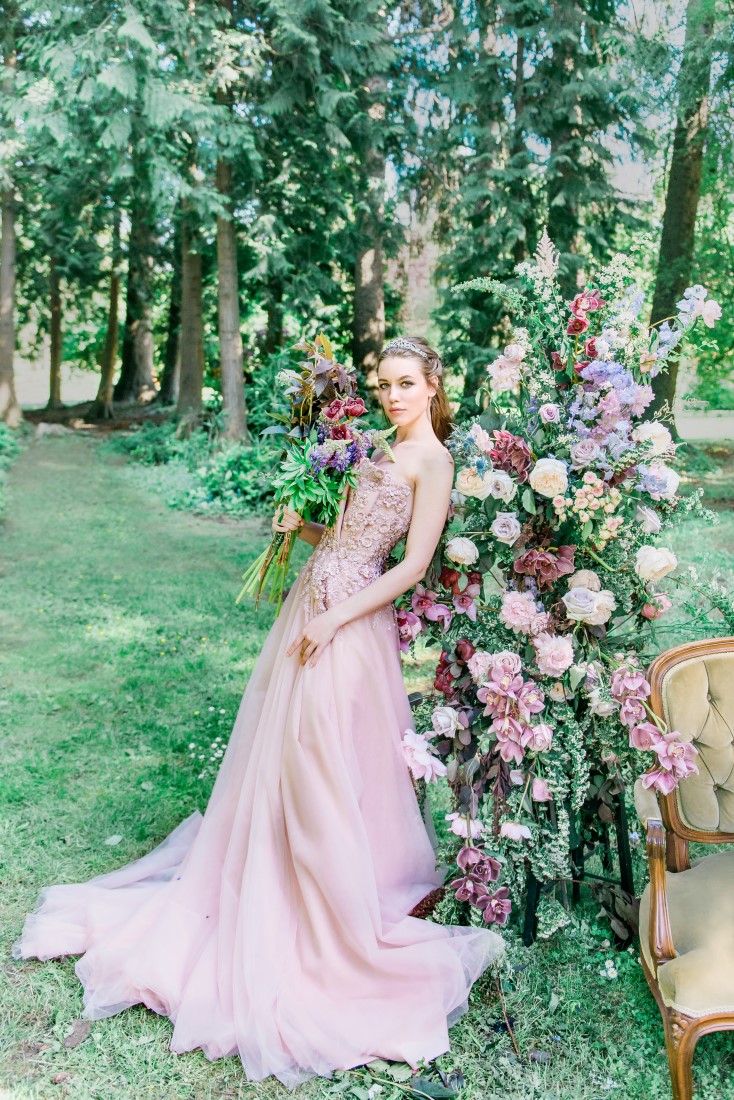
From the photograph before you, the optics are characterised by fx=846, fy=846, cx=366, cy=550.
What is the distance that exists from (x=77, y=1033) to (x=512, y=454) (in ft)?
7.61

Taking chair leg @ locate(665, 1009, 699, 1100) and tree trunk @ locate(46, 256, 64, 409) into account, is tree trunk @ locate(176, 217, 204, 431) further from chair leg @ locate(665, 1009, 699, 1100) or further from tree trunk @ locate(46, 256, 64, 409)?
chair leg @ locate(665, 1009, 699, 1100)

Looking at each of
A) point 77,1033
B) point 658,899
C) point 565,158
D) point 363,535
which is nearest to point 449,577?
point 363,535

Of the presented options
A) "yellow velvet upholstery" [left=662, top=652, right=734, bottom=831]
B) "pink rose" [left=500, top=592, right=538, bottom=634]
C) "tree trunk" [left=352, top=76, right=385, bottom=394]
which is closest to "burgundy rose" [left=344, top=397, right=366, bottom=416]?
"pink rose" [left=500, top=592, right=538, bottom=634]

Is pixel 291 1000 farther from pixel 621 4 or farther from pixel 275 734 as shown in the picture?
pixel 621 4

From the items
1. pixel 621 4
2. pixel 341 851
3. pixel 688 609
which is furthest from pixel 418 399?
pixel 621 4

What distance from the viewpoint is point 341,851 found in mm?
2762

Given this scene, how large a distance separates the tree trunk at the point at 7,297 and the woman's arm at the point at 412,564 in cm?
1494

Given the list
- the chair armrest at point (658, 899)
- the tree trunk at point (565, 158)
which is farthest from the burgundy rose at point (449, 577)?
the tree trunk at point (565, 158)

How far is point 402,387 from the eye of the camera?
119 inches

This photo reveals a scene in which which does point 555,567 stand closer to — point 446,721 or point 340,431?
point 446,721

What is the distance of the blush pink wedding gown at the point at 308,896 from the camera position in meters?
2.61

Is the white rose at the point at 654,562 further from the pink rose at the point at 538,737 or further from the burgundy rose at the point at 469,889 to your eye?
the burgundy rose at the point at 469,889

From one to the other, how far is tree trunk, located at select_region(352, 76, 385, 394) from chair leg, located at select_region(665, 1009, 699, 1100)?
465 inches

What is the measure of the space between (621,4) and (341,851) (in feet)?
41.4
